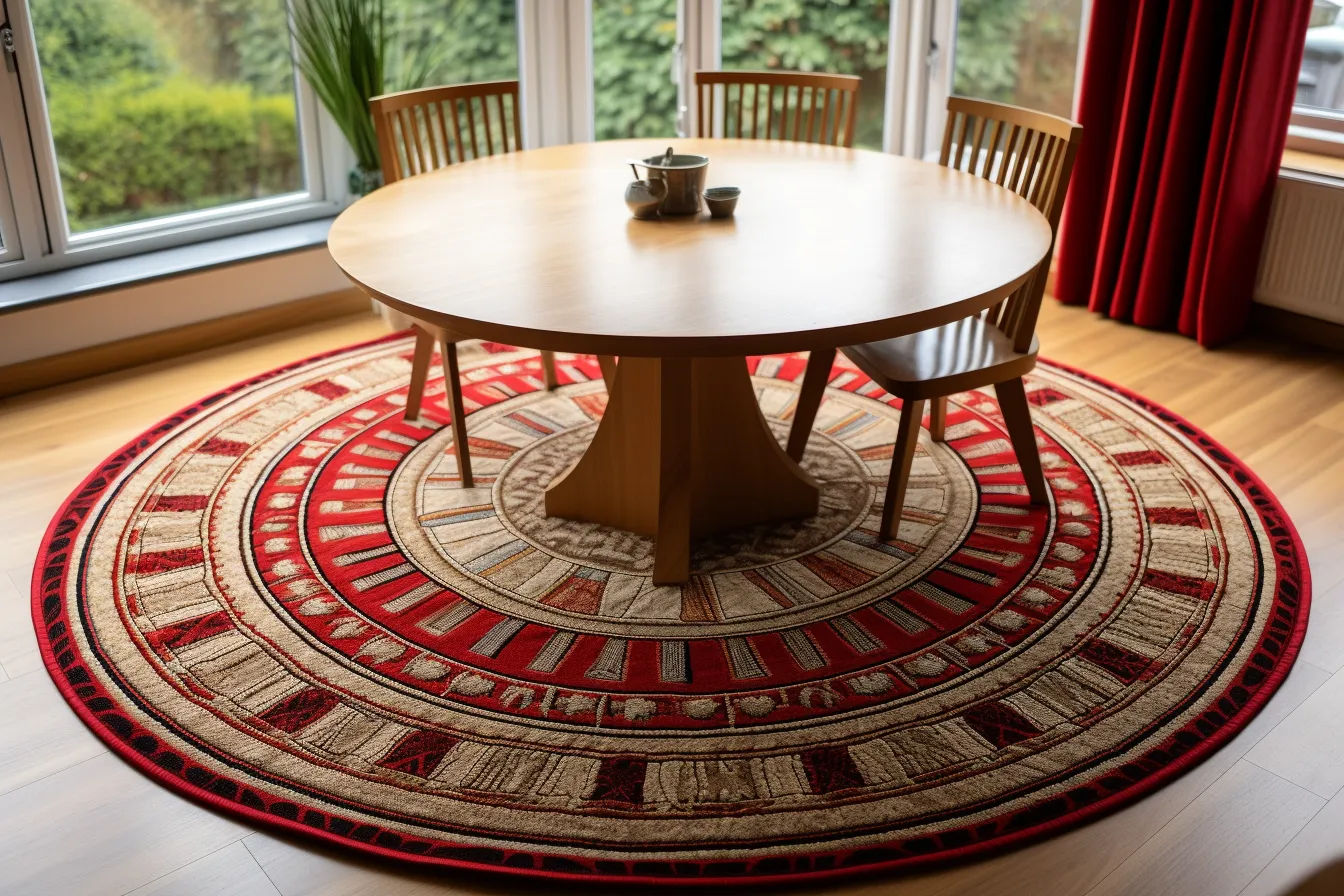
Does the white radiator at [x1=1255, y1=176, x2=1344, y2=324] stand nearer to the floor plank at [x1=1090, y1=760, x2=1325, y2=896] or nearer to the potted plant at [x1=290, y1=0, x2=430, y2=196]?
the floor plank at [x1=1090, y1=760, x2=1325, y2=896]

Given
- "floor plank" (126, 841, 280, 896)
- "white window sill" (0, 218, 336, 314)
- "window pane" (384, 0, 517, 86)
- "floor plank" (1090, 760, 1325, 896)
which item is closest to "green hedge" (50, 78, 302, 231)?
"white window sill" (0, 218, 336, 314)

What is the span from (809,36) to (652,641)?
2961 mm

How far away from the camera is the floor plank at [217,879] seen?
5.72ft

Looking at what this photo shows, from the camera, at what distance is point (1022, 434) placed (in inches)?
107

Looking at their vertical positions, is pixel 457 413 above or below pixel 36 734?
above

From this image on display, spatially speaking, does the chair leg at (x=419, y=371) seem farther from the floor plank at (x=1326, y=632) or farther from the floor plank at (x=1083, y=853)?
the floor plank at (x=1326, y=632)

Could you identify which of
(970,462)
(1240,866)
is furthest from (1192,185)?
(1240,866)

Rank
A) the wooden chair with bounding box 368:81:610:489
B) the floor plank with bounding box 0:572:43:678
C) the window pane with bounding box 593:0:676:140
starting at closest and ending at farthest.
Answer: the floor plank with bounding box 0:572:43:678
the wooden chair with bounding box 368:81:610:489
the window pane with bounding box 593:0:676:140

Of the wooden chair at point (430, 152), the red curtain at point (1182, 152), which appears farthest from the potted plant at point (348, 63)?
the red curtain at point (1182, 152)

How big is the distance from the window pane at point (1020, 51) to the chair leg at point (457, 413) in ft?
8.32

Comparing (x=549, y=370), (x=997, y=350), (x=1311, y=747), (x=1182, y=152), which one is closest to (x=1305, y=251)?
(x=1182, y=152)

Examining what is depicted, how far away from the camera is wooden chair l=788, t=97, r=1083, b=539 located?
8.19 ft

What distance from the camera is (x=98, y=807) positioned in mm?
1906

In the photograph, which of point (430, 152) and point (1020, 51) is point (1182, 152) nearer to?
point (1020, 51)
